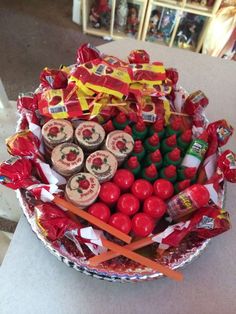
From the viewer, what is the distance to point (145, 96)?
0.67 meters

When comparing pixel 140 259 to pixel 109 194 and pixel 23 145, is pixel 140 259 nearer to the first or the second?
pixel 109 194

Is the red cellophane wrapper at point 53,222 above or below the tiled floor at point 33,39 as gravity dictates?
above

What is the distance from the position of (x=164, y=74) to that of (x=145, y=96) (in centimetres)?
6

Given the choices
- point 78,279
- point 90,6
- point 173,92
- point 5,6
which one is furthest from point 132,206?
point 5,6

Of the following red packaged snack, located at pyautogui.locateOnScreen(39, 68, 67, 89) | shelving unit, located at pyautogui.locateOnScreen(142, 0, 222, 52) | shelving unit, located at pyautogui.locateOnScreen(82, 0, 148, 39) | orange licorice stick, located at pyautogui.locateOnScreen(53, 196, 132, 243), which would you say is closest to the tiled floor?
shelving unit, located at pyautogui.locateOnScreen(82, 0, 148, 39)

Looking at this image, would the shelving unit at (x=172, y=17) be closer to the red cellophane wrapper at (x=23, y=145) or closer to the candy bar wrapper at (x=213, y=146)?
the candy bar wrapper at (x=213, y=146)

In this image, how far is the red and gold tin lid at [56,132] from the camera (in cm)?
59

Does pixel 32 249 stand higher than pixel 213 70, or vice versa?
pixel 213 70

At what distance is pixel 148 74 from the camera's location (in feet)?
2.19

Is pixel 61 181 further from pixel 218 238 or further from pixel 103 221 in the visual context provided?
pixel 218 238

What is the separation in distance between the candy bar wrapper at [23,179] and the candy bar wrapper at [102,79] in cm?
20

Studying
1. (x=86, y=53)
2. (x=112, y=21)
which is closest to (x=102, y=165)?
(x=86, y=53)

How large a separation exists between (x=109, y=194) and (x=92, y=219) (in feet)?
0.18

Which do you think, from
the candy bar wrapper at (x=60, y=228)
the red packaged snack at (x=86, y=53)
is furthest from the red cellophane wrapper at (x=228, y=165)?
the red packaged snack at (x=86, y=53)
